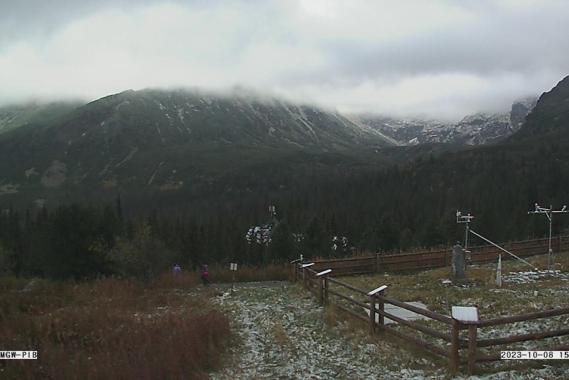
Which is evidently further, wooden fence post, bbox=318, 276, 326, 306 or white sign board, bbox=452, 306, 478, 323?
wooden fence post, bbox=318, 276, 326, 306

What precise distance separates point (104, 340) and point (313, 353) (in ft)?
17.7

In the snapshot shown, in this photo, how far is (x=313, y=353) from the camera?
1320 centimetres

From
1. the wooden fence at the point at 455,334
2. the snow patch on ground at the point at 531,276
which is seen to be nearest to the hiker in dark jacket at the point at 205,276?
the wooden fence at the point at 455,334

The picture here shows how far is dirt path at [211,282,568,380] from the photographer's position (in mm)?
11234

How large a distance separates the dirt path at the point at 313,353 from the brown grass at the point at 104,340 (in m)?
0.83

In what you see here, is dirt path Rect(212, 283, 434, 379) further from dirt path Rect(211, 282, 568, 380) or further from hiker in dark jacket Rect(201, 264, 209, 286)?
hiker in dark jacket Rect(201, 264, 209, 286)

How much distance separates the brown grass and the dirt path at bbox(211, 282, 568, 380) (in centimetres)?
83

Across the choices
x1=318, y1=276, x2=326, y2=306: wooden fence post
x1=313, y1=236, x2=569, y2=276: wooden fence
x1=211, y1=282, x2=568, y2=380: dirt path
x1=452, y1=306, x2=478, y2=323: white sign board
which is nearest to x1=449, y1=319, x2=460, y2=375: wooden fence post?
x1=452, y1=306, x2=478, y2=323: white sign board

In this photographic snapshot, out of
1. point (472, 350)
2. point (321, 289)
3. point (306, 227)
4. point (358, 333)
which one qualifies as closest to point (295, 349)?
point (358, 333)

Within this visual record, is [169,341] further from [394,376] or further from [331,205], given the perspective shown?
[331,205]

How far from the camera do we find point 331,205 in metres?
180

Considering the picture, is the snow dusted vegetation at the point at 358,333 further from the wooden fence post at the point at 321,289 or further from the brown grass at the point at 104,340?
the brown grass at the point at 104,340

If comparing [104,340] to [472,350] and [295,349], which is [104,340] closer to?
[295,349]

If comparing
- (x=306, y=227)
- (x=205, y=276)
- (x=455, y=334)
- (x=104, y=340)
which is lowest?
(x=306, y=227)
